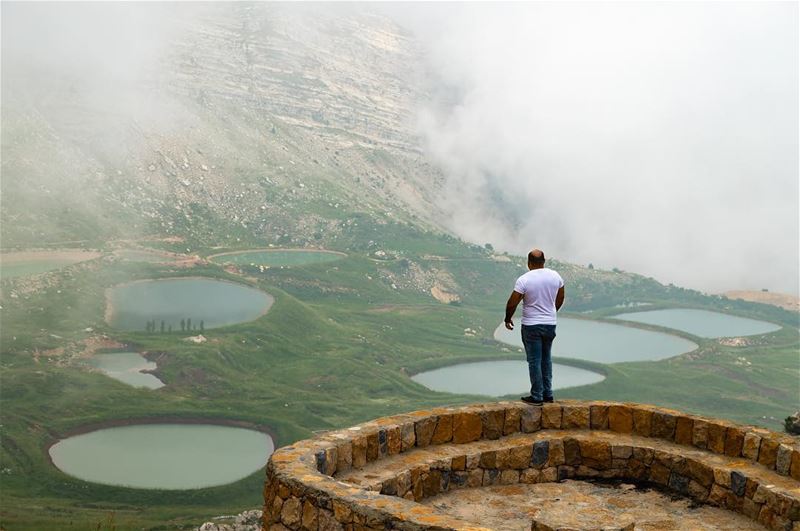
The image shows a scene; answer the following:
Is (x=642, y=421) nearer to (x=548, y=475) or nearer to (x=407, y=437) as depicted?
(x=548, y=475)

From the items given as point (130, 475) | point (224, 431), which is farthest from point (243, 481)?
point (224, 431)

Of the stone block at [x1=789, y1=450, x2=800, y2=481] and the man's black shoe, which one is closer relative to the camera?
the stone block at [x1=789, y1=450, x2=800, y2=481]

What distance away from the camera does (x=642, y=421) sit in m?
22.0

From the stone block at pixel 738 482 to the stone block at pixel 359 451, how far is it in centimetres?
693

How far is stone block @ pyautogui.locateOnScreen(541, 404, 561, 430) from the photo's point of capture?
22.1m

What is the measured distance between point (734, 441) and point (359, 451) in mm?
7625

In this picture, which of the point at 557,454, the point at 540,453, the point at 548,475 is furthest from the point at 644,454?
the point at 540,453

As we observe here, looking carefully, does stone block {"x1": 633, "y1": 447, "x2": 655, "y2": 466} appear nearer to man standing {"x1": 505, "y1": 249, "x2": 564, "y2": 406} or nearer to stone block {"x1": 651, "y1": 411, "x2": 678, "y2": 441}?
stone block {"x1": 651, "y1": 411, "x2": 678, "y2": 441}

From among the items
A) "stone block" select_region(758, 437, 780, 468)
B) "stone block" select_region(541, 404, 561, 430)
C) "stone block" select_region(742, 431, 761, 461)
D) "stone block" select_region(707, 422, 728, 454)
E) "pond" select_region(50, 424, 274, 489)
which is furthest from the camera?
"pond" select_region(50, 424, 274, 489)

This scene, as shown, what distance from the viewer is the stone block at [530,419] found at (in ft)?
71.9

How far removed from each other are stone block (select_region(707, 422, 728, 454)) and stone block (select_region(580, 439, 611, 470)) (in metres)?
2.07

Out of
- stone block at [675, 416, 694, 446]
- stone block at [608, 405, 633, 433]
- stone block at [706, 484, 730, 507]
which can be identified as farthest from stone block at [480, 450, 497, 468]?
stone block at [706, 484, 730, 507]

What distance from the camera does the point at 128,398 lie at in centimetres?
17912

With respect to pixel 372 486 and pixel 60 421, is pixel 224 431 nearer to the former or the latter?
pixel 60 421
